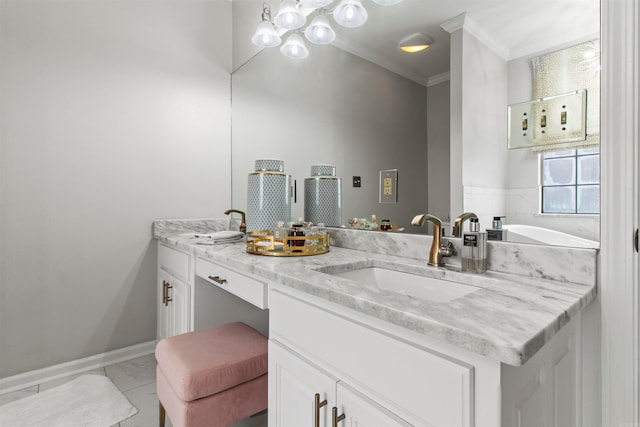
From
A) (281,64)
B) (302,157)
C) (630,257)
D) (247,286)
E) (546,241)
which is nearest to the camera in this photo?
(630,257)

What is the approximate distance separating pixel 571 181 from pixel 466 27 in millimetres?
609

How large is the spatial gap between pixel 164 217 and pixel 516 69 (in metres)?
2.08

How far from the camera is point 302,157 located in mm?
1955

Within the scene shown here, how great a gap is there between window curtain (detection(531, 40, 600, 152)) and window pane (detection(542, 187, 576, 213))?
0.12 metres

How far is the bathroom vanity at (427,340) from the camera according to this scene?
1.85 ft

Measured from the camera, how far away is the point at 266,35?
1.97 m

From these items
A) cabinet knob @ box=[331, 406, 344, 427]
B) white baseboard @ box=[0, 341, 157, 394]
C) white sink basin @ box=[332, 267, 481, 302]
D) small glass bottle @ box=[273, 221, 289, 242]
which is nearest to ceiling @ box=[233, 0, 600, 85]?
white sink basin @ box=[332, 267, 481, 302]

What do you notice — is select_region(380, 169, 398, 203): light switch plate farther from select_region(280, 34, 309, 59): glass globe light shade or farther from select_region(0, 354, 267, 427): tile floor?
select_region(0, 354, 267, 427): tile floor

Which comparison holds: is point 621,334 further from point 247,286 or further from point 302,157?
point 302,157

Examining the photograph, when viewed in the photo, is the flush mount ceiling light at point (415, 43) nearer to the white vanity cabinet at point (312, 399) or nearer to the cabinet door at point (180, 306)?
the white vanity cabinet at point (312, 399)

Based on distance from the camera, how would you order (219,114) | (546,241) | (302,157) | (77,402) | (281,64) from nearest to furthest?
1. (546,241)
2. (77,402)
3. (302,157)
4. (281,64)
5. (219,114)

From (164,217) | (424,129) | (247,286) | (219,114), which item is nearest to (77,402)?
(164,217)

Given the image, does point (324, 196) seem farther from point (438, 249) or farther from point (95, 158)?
point (95, 158)

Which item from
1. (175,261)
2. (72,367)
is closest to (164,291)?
(175,261)
